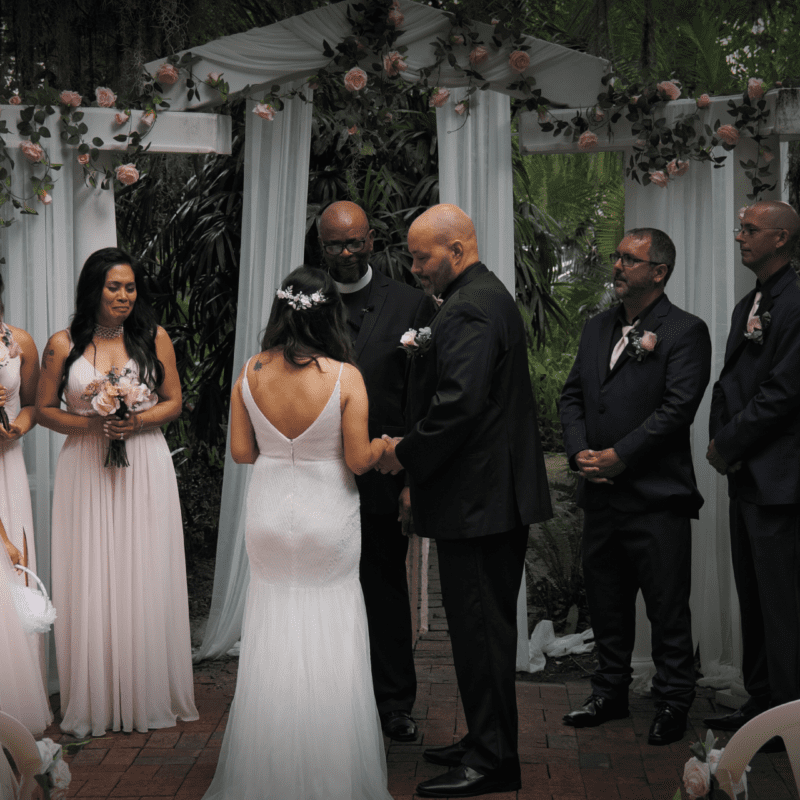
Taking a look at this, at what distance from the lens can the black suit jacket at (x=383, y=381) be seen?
3.99m

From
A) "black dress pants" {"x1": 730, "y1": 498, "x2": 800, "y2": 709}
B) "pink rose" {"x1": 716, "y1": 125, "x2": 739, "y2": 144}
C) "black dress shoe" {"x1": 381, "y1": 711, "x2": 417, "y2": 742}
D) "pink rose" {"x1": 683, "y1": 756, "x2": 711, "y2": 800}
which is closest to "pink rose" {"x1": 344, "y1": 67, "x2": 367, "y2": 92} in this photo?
"pink rose" {"x1": 716, "y1": 125, "x2": 739, "y2": 144}

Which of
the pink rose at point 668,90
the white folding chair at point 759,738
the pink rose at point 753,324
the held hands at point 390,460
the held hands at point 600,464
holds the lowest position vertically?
the white folding chair at point 759,738

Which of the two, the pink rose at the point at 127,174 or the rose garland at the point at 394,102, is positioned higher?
the rose garland at the point at 394,102

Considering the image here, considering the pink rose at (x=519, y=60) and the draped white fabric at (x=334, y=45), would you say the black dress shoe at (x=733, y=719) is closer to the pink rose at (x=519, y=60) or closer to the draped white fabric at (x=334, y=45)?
the draped white fabric at (x=334, y=45)

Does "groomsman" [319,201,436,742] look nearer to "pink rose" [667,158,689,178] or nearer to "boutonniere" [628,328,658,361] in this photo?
"boutonniere" [628,328,658,361]

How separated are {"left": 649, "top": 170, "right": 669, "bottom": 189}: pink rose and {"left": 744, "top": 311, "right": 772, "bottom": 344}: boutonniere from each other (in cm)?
88

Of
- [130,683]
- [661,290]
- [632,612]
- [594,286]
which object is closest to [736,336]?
[661,290]

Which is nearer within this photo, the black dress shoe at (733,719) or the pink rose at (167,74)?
the black dress shoe at (733,719)

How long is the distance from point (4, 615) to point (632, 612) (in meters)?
2.46

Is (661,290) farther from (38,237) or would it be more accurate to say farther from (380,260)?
(38,237)

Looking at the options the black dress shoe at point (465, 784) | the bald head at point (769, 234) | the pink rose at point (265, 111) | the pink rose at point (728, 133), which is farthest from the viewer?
the pink rose at point (265, 111)

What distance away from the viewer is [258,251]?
5.01 metres

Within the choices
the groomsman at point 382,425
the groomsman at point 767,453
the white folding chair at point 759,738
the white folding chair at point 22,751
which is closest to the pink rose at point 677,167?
the groomsman at point 767,453

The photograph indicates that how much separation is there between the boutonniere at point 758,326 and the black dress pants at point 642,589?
2.48ft
